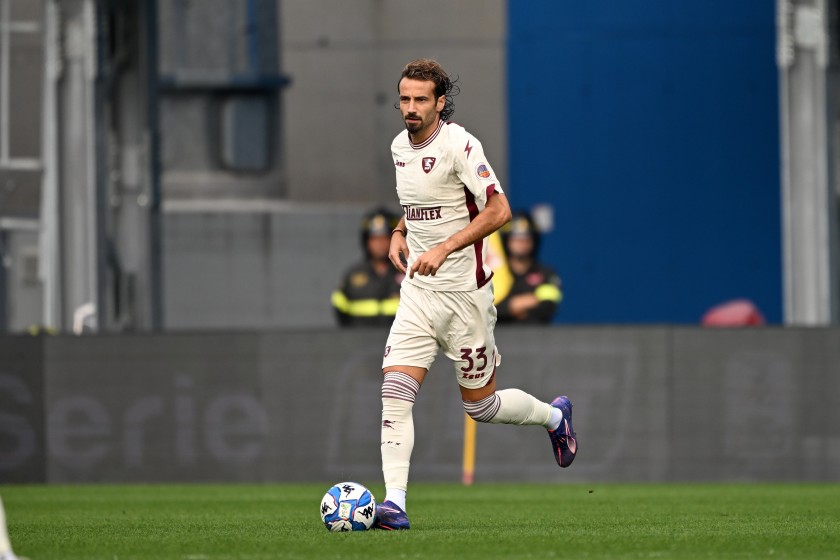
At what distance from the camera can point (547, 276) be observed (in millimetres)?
14594

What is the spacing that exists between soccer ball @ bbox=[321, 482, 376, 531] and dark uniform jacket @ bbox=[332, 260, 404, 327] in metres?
6.83

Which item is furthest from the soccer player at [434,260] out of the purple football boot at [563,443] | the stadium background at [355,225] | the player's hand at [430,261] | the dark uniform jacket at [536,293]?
the dark uniform jacket at [536,293]

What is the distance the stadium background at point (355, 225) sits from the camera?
13.8 m

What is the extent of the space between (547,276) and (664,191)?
9.11m

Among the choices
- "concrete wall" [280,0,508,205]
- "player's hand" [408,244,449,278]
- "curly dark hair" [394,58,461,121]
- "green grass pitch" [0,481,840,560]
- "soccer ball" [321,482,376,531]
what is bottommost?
"green grass pitch" [0,481,840,560]

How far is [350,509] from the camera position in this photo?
7617mm

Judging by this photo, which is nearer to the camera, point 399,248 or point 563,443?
point 399,248

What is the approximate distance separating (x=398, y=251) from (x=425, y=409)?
5.75 metres

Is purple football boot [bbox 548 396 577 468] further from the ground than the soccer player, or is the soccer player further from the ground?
the soccer player

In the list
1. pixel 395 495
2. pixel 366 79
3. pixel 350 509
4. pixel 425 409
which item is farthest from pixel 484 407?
pixel 366 79

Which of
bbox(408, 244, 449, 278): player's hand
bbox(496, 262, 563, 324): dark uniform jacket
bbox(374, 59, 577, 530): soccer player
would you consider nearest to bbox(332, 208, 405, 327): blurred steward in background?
bbox(496, 262, 563, 324): dark uniform jacket

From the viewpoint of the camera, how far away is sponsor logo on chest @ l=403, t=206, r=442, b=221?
25.8 ft

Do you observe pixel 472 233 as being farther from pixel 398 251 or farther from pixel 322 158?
pixel 322 158

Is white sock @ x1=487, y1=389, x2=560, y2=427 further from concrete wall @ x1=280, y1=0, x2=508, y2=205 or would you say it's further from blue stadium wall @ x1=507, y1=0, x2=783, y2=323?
→ concrete wall @ x1=280, y1=0, x2=508, y2=205
